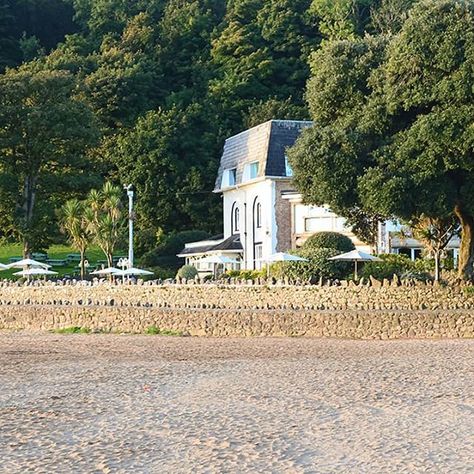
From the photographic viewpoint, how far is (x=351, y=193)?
24.3 metres

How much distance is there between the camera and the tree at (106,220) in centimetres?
4381

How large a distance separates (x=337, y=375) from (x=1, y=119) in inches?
1422

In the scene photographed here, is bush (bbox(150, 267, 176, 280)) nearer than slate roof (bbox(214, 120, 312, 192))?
Yes

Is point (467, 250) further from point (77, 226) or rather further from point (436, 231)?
point (77, 226)

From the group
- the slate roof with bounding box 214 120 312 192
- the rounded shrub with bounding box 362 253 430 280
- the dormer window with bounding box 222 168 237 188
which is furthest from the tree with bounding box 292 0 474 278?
the dormer window with bounding box 222 168 237 188

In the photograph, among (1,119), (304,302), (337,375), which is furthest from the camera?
(1,119)

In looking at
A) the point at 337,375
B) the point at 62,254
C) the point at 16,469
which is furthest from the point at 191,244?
the point at 16,469

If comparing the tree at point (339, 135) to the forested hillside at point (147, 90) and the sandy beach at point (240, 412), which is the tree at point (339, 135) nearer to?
the sandy beach at point (240, 412)

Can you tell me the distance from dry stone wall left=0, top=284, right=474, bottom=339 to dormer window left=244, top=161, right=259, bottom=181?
51.4 ft

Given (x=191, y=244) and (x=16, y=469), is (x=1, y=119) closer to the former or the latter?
(x=191, y=244)

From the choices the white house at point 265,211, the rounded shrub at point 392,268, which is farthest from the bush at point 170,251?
the rounded shrub at point 392,268

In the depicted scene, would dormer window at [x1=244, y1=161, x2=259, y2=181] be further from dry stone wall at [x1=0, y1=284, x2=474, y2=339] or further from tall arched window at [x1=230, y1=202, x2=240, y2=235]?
dry stone wall at [x1=0, y1=284, x2=474, y2=339]

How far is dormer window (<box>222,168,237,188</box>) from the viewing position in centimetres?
4947

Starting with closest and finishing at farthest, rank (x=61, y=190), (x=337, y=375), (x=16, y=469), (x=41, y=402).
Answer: (x=16, y=469) → (x=41, y=402) → (x=337, y=375) → (x=61, y=190)
